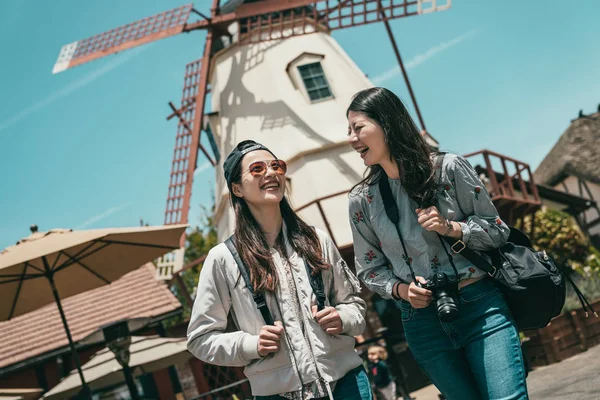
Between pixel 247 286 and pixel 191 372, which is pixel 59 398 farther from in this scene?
pixel 247 286

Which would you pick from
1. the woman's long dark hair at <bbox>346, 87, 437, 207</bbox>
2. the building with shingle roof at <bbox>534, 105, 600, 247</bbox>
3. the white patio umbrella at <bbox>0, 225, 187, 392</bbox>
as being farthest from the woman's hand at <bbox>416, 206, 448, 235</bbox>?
the building with shingle roof at <bbox>534, 105, 600, 247</bbox>

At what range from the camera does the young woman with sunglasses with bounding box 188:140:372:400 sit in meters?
2.69

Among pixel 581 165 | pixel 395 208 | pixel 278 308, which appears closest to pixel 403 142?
pixel 395 208

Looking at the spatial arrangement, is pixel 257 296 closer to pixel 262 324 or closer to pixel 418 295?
pixel 262 324

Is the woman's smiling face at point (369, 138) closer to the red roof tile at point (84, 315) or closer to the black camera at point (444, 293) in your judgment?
the black camera at point (444, 293)

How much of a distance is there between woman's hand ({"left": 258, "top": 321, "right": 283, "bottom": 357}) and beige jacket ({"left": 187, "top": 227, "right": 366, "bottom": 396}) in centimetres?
3

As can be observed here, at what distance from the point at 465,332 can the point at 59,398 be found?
813 centimetres

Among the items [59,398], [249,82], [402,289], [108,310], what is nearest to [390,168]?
[402,289]

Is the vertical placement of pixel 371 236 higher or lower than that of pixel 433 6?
lower

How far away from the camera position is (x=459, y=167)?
110 inches

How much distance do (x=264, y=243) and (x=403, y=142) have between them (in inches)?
27.4

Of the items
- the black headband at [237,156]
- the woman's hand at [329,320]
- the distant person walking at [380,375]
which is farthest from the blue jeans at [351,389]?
the distant person walking at [380,375]

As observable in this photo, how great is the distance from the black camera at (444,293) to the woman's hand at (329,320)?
35 centimetres

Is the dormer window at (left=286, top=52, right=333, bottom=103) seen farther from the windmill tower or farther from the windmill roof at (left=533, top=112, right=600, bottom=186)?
the windmill roof at (left=533, top=112, right=600, bottom=186)
